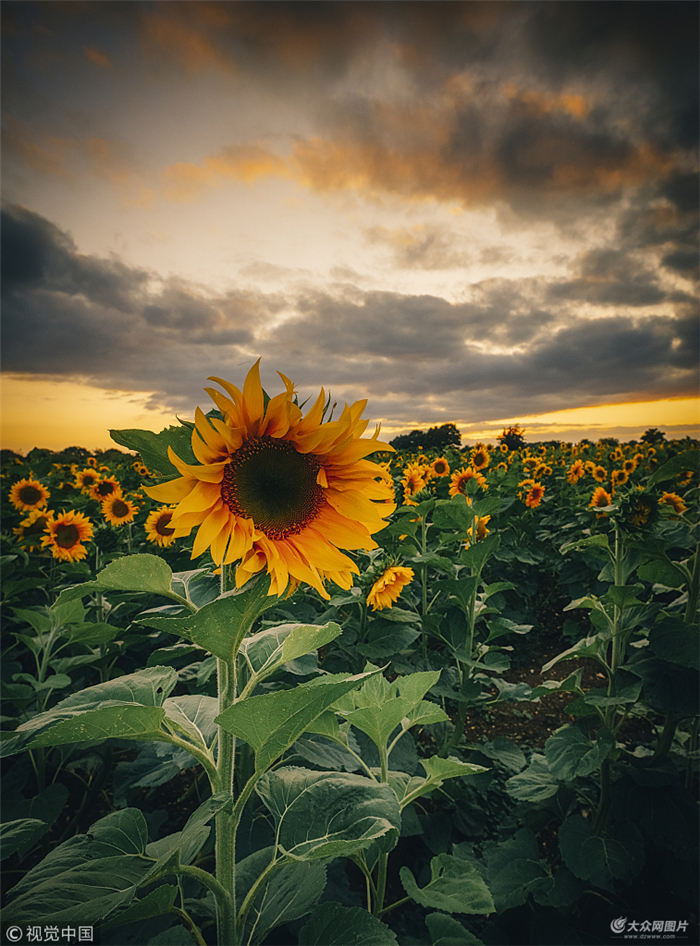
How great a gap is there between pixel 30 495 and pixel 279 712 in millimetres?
5173

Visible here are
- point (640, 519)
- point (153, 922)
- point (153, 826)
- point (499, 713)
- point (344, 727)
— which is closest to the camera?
point (153, 922)

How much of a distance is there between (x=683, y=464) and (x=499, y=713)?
2.41 meters

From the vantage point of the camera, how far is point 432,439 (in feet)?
57.8

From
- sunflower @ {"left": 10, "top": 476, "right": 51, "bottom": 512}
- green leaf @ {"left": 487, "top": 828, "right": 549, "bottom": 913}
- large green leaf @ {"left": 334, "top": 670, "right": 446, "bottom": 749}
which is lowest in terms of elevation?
green leaf @ {"left": 487, "top": 828, "right": 549, "bottom": 913}

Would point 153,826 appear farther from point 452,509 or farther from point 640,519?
point 640,519

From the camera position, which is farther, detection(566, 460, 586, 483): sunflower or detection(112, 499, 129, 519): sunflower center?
detection(566, 460, 586, 483): sunflower

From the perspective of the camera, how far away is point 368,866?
1.41 meters

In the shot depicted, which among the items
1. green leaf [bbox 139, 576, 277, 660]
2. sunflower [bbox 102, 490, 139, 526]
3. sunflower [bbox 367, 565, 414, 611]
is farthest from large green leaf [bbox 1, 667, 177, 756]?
sunflower [bbox 102, 490, 139, 526]

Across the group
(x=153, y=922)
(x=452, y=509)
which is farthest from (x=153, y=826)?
(x=452, y=509)

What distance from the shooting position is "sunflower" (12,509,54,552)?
160 inches

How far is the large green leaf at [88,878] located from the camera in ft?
2.56

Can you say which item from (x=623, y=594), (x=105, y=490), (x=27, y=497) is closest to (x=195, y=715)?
(x=623, y=594)

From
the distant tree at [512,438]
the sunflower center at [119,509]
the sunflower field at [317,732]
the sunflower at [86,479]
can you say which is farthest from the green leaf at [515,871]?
the distant tree at [512,438]

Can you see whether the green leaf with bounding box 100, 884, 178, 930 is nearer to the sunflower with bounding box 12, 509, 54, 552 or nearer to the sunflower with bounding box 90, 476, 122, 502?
the sunflower with bounding box 12, 509, 54, 552
